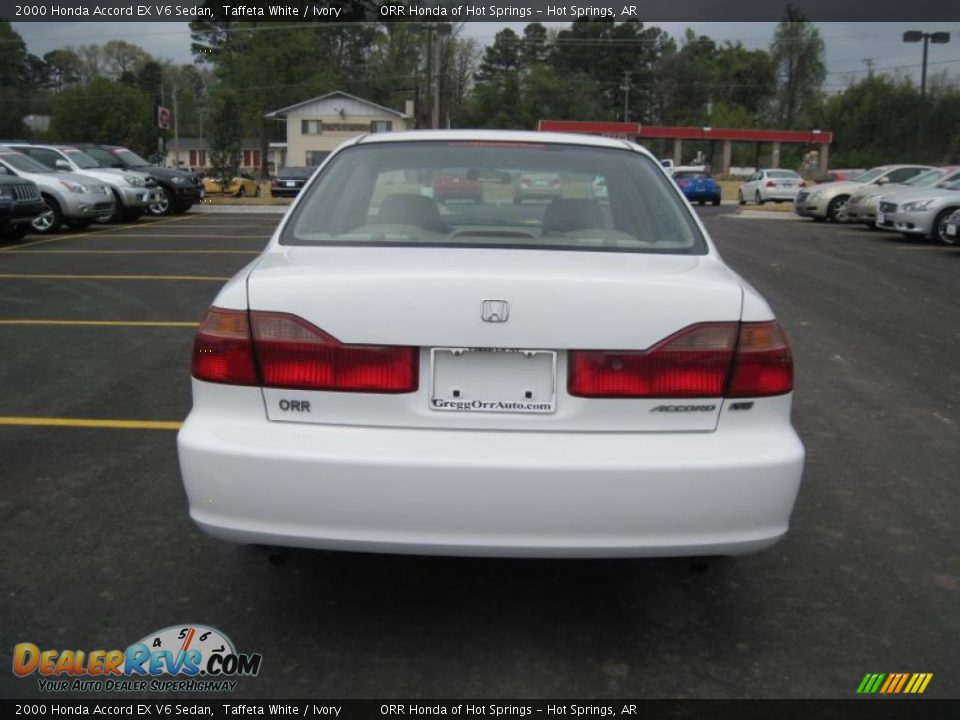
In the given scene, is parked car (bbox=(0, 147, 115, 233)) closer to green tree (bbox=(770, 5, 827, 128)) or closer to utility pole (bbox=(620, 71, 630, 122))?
utility pole (bbox=(620, 71, 630, 122))

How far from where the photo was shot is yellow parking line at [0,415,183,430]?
5505 millimetres

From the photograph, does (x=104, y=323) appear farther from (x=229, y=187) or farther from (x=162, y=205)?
(x=229, y=187)

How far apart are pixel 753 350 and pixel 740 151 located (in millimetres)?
96703

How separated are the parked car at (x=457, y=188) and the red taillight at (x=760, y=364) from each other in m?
1.59

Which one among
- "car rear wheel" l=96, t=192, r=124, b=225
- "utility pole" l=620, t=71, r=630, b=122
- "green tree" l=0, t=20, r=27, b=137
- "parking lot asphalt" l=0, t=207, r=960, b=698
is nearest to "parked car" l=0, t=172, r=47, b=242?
"car rear wheel" l=96, t=192, r=124, b=225

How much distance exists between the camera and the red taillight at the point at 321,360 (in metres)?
2.86

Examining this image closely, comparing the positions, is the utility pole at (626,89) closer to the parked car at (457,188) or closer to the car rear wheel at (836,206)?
the car rear wheel at (836,206)

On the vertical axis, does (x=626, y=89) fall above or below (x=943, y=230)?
above

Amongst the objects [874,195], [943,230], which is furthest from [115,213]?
[874,195]

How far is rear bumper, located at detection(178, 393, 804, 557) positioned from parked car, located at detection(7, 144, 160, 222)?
59.1ft

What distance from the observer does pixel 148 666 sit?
9.89ft

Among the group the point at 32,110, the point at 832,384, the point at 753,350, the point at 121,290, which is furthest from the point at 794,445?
the point at 32,110

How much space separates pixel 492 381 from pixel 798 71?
111 metres

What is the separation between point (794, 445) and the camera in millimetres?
2977
